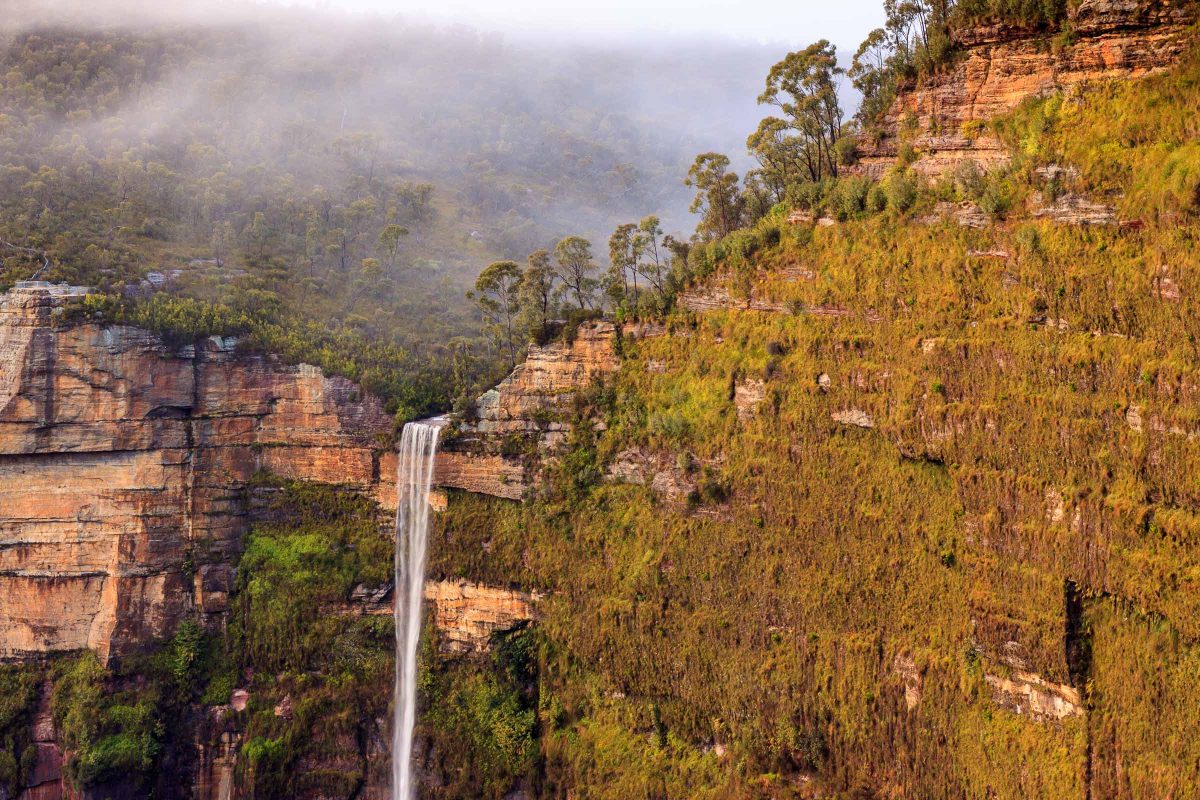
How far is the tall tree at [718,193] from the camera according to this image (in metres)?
38.2

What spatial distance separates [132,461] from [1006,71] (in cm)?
3678

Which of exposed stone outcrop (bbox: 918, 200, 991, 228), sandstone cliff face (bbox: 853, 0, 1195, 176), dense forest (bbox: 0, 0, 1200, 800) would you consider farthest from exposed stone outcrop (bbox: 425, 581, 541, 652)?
sandstone cliff face (bbox: 853, 0, 1195, 176)

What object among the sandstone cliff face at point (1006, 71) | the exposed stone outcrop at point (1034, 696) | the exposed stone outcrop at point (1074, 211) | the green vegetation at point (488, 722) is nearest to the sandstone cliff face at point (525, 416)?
the green vegetation at point (488, 722)

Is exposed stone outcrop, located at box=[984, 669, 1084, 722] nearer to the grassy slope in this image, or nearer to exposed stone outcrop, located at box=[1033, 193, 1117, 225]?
the grassy slope

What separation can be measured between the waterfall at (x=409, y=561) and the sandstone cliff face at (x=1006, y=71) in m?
20.6

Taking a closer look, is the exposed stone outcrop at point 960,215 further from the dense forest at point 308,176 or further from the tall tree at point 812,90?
the dense forest at point 308,176

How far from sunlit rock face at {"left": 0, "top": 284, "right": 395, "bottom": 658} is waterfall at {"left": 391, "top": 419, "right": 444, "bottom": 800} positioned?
1.28m

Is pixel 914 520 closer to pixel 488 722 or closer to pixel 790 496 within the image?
pixel 790 496

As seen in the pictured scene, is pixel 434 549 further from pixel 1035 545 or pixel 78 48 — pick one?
pixel 78 48

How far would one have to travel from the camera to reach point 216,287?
43.0m

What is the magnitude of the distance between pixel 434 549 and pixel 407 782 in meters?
9.31

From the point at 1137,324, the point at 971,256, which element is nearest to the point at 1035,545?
the point at 1137,324

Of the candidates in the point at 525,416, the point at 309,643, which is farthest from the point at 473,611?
the point at 525,416

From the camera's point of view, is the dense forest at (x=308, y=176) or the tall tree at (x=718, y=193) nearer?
the tall tree at (x=718, y=193)
